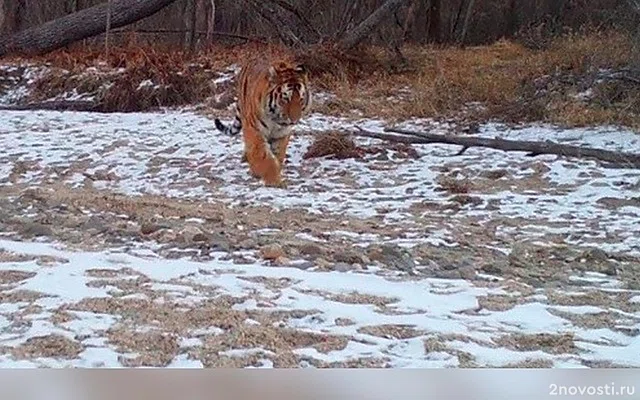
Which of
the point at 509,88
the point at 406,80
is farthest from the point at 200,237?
the point at 406,80

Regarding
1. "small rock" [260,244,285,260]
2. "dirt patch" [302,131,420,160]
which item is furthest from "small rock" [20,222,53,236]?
"dirt patch" [302,131,420,160]

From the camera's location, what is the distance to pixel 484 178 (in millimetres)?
5355

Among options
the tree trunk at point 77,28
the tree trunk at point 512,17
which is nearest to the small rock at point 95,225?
the tree trunk at point 77,28

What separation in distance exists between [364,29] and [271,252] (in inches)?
242

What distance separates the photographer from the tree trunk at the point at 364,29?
9.11 meters

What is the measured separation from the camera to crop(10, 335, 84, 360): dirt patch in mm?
2322

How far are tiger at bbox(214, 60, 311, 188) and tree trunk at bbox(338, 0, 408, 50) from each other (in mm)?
3490

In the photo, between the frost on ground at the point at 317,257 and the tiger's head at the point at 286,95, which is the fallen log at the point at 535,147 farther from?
the tiger's head at the point at 286,95

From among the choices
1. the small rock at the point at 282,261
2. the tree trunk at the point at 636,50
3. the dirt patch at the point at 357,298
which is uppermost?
the tree trunk at the point at 636,50

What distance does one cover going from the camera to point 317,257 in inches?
139

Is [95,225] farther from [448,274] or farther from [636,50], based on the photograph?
[636,50]

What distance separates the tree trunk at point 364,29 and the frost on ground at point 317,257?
2.76 m

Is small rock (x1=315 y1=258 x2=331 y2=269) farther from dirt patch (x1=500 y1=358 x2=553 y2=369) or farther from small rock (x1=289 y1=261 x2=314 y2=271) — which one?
dirt patch (x1=500 y1=358 x2=553 y2=369)

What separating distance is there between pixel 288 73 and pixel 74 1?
8.04m
